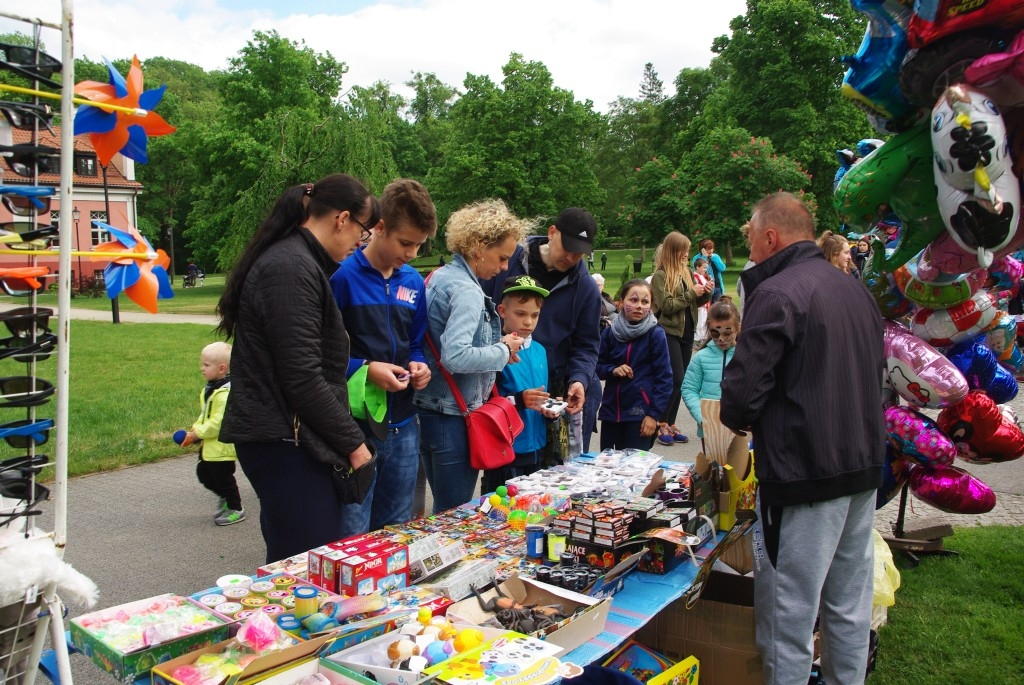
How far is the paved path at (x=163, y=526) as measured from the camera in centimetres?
420

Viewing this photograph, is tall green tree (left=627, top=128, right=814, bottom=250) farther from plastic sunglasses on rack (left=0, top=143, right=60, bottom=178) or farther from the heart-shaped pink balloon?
plastic sunglasses on rack (left=0, top=143, right=60, bottom=178)

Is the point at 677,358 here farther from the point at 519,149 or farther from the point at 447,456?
the point at 519,149

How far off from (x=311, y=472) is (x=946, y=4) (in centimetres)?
269

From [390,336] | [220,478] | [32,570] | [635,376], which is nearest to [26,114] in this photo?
[32,570]

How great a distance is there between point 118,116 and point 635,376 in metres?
3.82

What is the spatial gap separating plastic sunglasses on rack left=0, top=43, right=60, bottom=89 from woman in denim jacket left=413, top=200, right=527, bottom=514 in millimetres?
1978

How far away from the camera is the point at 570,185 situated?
3494 centimetres

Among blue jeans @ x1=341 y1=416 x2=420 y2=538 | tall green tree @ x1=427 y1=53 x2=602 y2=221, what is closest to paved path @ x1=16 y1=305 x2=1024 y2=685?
blue jeans @ x1=341 y1=416 x2=420 y2=538

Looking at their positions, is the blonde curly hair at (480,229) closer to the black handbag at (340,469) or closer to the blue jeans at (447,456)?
the blue jeans at (447,456)

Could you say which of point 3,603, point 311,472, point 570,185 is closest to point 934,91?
point 311,472

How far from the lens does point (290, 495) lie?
2.51 meters

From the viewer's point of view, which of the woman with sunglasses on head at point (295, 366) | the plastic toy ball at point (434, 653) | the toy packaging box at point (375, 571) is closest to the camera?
the plastic toy ball at point (434, 653)

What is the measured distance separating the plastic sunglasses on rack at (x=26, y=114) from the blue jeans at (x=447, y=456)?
2179 mm

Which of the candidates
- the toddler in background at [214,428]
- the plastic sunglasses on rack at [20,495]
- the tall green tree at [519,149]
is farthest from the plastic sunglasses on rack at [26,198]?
the tall green tree at [519,149]
